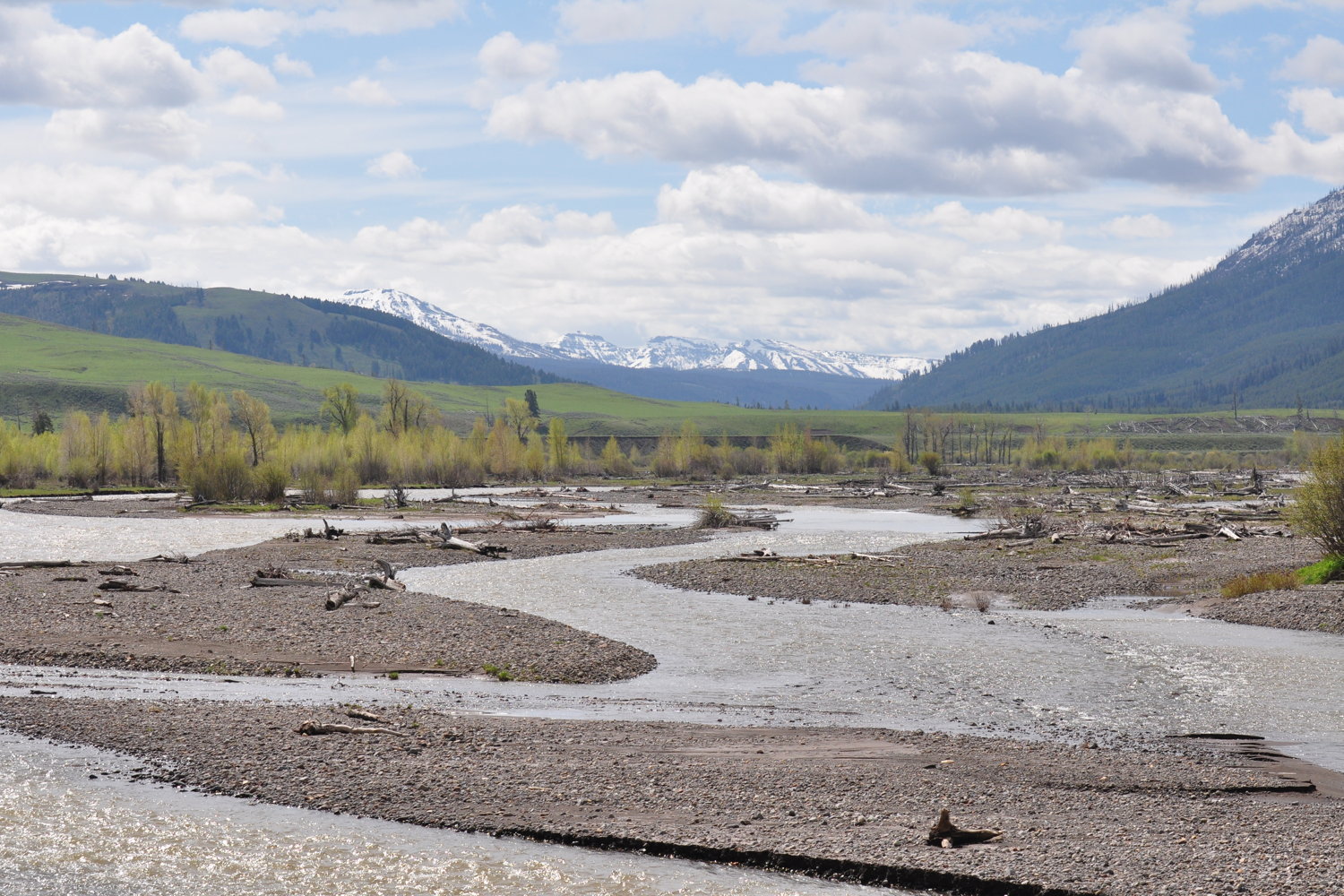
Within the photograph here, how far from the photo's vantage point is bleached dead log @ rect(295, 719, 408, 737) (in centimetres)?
2098

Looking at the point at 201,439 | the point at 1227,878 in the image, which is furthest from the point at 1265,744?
the point at 201,439

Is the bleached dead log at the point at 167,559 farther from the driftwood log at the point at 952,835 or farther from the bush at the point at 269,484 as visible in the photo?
the bush at the point at 269,484

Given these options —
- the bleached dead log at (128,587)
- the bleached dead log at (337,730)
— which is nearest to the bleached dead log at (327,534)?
the bleached dead log at (128,587)

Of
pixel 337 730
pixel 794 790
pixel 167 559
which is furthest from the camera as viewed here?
pixel 167 559

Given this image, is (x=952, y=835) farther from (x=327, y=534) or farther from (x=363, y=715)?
(x=327, y=534)

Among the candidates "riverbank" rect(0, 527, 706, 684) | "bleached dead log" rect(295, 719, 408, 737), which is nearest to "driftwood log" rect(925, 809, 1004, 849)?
"bleached dead log" rect(295, 719, 408, 737)

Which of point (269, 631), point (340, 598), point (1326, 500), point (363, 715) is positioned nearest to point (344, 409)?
point (340, 598)

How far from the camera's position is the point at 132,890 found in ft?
46.6

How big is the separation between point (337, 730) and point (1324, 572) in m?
36.9

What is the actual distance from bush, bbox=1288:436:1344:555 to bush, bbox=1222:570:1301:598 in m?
1.91

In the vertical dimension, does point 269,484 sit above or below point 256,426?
below

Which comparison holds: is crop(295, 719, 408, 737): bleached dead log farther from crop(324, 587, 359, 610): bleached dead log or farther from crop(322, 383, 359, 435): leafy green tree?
crop(322, 383, 359, 435): leafy green tree

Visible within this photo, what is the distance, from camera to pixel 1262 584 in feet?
139

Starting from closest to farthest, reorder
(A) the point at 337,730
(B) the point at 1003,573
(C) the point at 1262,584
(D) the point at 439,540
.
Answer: (A) the point at 337,730 → (C) the point at 1262,584 → (B) the point at 1003,573 → (D) the point at 439,540
